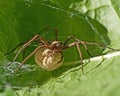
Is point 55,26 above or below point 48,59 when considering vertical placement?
above

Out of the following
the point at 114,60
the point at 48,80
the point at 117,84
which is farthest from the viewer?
the point at 48,80

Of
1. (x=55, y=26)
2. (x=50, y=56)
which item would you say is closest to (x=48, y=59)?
(x=50, y=56)

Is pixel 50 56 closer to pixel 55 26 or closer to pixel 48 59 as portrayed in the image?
pixel 48 59

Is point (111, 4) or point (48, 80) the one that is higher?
point (111, 4)

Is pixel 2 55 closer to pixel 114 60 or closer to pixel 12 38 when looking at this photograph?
pixel 12 38

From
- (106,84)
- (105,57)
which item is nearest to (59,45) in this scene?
(105,57)
